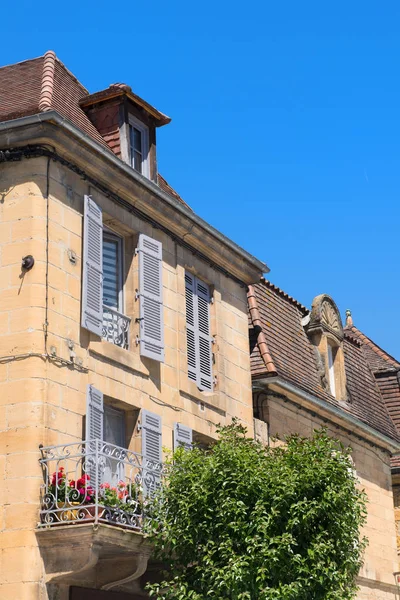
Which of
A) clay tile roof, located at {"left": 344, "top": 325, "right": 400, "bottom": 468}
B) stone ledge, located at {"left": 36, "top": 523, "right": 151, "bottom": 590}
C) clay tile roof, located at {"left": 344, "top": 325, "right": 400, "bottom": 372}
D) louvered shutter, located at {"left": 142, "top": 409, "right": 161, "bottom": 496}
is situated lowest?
stone ledge, located at {"left": 36, "top": 523, "right": 151, "bottom": 590}

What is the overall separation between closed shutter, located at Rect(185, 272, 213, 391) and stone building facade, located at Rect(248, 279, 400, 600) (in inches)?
62.2

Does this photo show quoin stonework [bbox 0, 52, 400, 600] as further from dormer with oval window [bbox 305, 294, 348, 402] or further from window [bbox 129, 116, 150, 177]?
dormer with oval window [bbox 305, 294, 348, 402]

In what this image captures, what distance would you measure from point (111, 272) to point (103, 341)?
4.83ft

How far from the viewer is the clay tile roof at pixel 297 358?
19.9 meters

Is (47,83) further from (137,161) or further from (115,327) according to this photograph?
(115,327)

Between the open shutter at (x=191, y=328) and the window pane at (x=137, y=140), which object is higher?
the window pane at (x=137, y=140)

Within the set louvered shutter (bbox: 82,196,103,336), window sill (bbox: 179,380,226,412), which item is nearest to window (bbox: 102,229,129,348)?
louvered shutter (bbox: 82,196,103,336)

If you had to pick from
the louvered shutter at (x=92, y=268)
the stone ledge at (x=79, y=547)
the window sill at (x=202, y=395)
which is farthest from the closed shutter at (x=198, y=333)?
the stone ledge at (x=79, y=547)

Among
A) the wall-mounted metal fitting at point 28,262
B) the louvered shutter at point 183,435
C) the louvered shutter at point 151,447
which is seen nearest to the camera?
the wall-mounted metal fitting at point 28,262

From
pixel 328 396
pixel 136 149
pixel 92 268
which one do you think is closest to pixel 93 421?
pixel 92 268

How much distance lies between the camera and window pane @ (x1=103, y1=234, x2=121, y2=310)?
16031 mm

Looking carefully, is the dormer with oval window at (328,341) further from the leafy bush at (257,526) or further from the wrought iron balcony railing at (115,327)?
the leafy bush at (257,526)

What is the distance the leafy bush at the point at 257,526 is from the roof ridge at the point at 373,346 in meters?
12.8

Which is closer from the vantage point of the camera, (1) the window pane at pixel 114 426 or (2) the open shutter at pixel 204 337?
(1) the window pane at pixel 114 426
